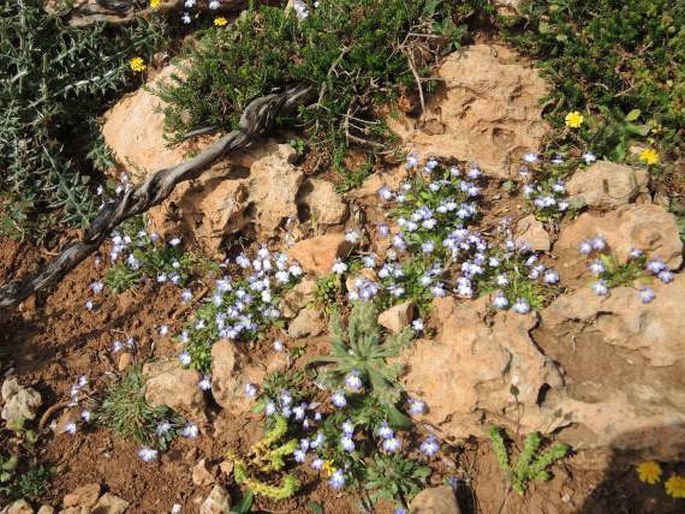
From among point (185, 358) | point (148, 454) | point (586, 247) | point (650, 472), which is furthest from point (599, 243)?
point (148, 454)

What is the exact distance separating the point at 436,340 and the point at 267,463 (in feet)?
4.66

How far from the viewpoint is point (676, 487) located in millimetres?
3176

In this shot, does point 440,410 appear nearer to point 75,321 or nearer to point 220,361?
point 220,361

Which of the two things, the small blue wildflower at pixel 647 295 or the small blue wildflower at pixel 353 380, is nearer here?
the small blue wildflower at pixel 647 295

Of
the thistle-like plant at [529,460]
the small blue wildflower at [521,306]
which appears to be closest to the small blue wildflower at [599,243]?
the small blue wildflower at [521,306]

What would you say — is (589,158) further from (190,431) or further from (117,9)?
(117,9)

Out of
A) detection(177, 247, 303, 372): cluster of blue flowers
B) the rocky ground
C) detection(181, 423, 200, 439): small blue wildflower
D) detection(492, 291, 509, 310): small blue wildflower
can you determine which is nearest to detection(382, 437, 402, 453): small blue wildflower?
the rocky ground

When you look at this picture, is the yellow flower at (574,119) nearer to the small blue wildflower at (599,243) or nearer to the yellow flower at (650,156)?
the yellow flower at (650,156)

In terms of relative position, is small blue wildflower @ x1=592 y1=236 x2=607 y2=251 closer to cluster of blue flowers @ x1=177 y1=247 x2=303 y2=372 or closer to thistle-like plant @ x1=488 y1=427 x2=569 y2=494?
thistle-like plant @ x1=488 y1=427 x2=569 y2=494

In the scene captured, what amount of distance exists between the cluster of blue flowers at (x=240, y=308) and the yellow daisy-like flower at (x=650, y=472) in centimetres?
258

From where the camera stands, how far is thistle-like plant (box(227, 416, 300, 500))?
144 inches

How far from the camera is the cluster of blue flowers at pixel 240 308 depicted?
4266 millimetres

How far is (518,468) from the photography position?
346cm

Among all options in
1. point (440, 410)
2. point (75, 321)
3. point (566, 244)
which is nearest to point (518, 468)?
point (440, 410)
